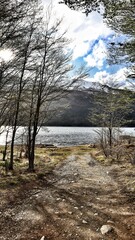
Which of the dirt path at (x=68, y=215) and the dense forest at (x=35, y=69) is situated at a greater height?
the dense forest at (x=35, y=69)

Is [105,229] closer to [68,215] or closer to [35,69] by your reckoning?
[68,215]

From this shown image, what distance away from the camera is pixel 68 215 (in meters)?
7.83

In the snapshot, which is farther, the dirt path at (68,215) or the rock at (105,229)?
the rock at (105,229)

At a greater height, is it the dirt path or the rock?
the rock

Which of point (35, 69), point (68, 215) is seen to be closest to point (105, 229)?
point (68, 215)

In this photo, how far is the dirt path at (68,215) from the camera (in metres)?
6.47

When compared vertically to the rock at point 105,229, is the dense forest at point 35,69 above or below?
above

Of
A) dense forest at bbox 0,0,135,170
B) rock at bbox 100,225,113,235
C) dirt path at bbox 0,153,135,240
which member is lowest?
dirt path at bbox 0,153,135,240

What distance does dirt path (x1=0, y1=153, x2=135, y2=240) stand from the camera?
255 inches

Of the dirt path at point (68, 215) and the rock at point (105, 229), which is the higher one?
the rock at point (105, 229)

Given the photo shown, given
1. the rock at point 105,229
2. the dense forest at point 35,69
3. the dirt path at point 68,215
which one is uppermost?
the dense forest at point 35,69

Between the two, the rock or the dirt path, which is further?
the rock

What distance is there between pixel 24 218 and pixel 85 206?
236 cm

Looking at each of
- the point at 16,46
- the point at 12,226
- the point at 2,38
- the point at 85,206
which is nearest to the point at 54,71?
the point at 16,46
